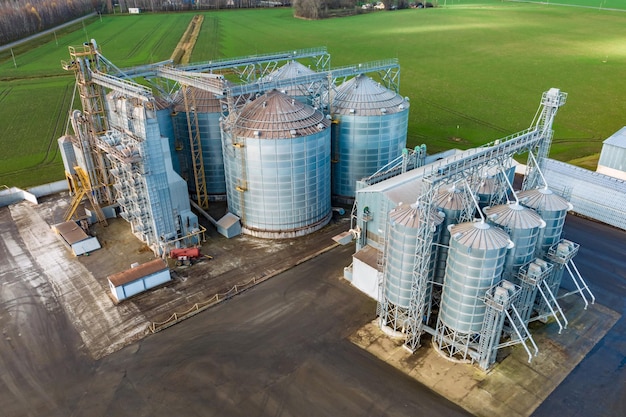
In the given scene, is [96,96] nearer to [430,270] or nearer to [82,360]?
[82,360]

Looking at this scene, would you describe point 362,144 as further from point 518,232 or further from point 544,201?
point 518,232

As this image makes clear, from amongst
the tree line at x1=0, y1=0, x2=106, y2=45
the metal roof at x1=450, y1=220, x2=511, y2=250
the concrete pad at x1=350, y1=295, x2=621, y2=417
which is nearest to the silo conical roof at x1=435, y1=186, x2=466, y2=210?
the metal roof at x1=450, y1=220, x2=511, y2=250

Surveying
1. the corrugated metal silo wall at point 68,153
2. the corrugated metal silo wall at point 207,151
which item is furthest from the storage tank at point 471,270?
the corrugated metal silo wall at point 68,153

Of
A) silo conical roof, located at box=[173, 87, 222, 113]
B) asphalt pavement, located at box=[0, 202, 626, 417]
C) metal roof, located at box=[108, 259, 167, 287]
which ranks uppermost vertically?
silo conical roof, located at box=[173, 87, 222, 113]

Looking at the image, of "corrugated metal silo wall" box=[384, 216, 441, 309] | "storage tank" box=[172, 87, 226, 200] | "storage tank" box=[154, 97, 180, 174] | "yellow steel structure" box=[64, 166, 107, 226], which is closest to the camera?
"corrugated metal silo wall" box=[384, 216, 441, 309]

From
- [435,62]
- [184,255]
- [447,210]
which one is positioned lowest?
[184,255]

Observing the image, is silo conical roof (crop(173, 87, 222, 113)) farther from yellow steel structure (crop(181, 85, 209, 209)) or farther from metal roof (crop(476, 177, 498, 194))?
metal roof (crop(476, 177, 498, 194))

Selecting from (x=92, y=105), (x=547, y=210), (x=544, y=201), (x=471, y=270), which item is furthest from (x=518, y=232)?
(x=92, y=105)
